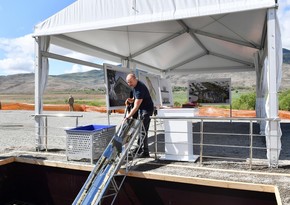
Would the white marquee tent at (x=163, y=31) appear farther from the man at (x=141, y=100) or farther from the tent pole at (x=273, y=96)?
the man at (x=141, y=100)

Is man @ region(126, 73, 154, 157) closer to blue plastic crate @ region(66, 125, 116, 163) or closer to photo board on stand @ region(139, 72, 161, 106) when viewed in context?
blue plastic crate @ region(66, 125, 116, 163)

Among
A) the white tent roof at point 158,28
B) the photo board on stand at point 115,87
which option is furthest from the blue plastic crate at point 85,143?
the white tent roof at point 158,28

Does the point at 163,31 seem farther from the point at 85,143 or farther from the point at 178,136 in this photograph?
the point at 85,143

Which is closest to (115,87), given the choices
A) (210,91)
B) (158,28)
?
(158,28)

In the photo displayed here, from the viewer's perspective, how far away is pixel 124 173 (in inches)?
160

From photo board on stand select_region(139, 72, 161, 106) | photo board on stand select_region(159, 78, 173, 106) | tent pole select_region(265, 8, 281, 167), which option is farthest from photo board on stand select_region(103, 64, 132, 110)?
tent pole select_region(265, 8, 281, 167)

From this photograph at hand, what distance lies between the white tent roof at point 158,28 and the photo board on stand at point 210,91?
1008mm

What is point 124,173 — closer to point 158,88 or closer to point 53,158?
point 53,158

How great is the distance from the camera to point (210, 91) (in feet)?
37.4

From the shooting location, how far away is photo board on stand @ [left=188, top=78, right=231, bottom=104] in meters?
11.1

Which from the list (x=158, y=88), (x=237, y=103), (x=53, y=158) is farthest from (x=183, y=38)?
(x=237, y=103)

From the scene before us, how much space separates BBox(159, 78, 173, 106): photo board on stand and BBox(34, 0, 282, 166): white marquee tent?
111 centimetres

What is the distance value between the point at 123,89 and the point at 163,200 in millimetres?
3350

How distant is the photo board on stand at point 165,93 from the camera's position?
32.0 feet
